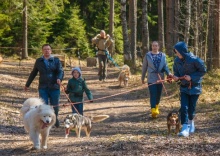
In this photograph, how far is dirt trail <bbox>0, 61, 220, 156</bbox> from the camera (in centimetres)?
770

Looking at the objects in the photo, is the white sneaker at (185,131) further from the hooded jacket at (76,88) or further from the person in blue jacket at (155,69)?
the person in blue jacket at (155,69)

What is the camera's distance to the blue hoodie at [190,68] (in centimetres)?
898

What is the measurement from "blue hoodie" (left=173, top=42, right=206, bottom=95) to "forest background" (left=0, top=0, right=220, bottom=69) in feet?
53.0

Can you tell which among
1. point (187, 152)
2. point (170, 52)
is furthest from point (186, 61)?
point (170, 52)

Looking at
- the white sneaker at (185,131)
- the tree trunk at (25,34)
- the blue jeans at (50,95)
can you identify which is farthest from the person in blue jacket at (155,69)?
the tree trunk at (25,34)

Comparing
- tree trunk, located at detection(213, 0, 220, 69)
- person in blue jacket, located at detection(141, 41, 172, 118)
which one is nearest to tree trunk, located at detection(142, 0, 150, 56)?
tree trunk, located at detection(213, 0, 220, 69)

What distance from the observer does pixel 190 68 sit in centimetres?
908

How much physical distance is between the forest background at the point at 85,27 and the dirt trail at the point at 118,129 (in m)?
5.22

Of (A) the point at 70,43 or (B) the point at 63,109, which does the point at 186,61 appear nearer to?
(B) the point at 63,109

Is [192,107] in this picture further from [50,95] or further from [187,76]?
[50,95]

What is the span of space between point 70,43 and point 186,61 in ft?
120

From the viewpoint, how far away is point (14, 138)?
10.5 m

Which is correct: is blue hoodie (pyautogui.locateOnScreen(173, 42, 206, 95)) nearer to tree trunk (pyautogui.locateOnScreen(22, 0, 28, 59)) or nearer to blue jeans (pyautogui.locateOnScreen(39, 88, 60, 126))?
blue jeans (pyautogui.locateOnScreen(39, 88, 60, 126))

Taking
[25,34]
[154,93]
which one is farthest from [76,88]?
[25,34]
